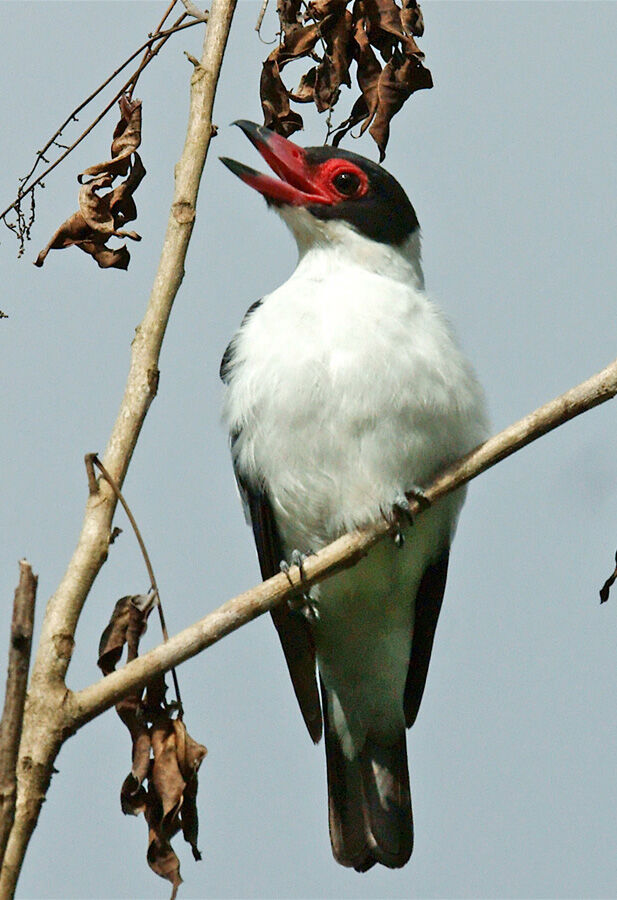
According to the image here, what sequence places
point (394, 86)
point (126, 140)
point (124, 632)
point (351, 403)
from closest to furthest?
1. point (124, 632)
2. point (126, 140)
3. point (394, 86)
4. point (351, 403)

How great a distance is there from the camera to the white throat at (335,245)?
16.5 ft

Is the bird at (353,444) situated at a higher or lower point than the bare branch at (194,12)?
lower

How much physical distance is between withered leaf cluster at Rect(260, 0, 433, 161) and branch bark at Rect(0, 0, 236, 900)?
52 centimetres

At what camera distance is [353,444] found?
455cm

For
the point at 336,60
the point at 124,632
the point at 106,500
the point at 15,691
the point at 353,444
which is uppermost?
the point at 336,60

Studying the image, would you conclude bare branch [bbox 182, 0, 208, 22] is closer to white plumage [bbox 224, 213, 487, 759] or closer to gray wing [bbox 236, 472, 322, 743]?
white plumage [bbox 224, 213, 487, 759]

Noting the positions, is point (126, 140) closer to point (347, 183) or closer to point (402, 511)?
point (347, 183)

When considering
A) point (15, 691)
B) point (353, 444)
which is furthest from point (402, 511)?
point (15, 691)

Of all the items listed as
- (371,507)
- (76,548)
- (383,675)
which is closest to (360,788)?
(383,675)

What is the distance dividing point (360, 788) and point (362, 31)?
3.25 metres

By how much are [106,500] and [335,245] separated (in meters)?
2.21

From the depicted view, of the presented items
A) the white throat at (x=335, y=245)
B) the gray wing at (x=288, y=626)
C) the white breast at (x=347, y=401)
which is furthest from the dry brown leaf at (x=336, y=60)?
the gray wing at (x=288, y=626)

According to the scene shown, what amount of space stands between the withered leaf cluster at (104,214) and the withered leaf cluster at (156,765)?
1216mm

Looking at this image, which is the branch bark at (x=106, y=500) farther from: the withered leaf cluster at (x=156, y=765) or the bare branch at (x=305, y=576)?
the withered leaf cluster at (x=156, y=765)
